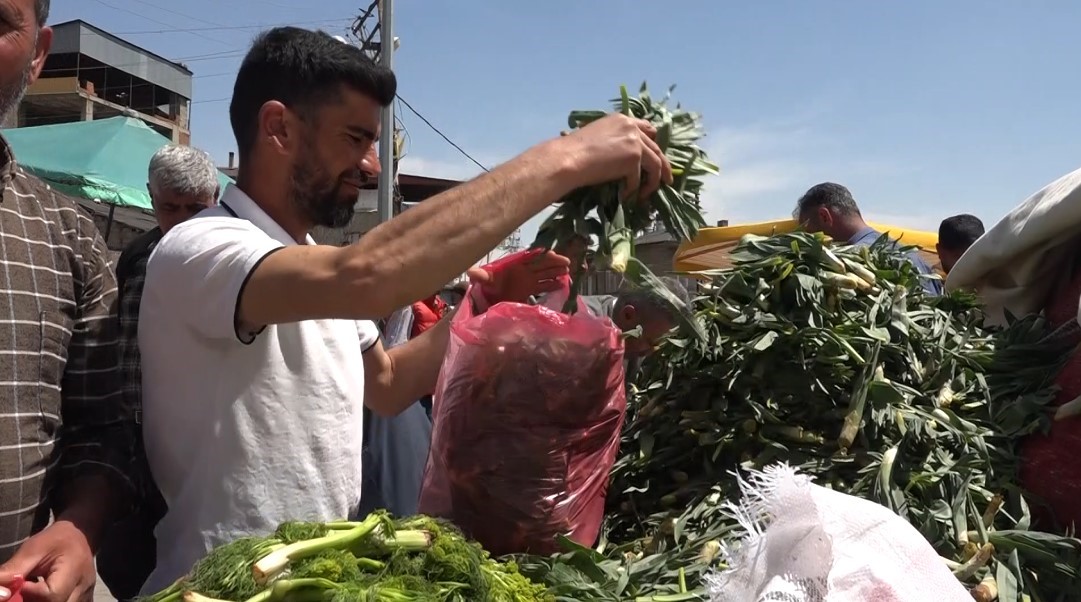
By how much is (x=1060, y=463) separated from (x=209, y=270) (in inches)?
65.3

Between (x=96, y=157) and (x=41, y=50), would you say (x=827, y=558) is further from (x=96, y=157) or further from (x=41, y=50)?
(x=96, y=157)

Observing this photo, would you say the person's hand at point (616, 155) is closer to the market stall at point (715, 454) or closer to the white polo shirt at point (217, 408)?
the market stall at point (715, 454)

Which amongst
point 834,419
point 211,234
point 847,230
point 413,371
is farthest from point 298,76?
point 847,230

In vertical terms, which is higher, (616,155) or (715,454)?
(616,155)

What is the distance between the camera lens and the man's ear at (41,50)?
1.50m

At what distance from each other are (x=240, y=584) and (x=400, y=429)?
69.0 inches

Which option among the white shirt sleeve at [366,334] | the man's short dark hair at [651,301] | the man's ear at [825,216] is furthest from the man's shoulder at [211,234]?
the man's ear at [825,216]

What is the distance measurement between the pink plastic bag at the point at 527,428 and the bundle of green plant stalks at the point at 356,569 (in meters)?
0.23

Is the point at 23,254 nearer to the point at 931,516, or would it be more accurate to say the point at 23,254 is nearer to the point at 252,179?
the point at 252,179

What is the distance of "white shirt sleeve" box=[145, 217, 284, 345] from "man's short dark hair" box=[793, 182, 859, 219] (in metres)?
4.10

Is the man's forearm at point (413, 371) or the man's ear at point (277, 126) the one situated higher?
the man's ear at point (277, 126)

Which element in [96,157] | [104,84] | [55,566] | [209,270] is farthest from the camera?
[104,84]

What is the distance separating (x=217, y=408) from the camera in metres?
1.52

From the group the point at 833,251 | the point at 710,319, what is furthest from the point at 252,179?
the point at 833,251
